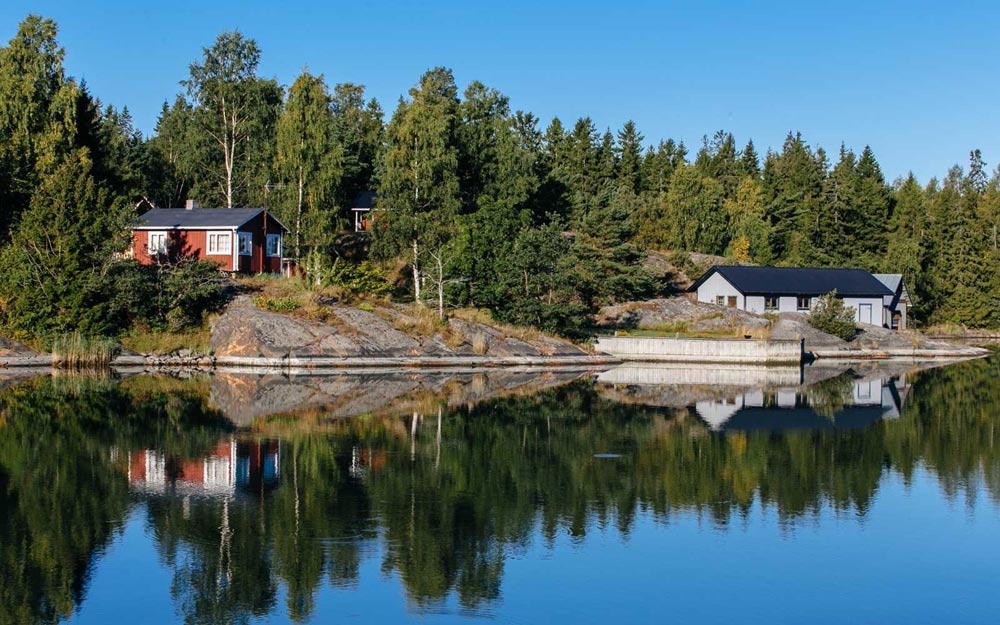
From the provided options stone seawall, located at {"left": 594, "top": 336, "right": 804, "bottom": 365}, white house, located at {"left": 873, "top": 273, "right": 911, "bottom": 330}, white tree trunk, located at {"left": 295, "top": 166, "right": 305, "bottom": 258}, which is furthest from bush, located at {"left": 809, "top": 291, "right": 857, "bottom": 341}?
white tree trunk, located at {"left": 295, "top": 166, "right": 305, "bottom": 258}

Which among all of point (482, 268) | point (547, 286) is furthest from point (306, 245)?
point (547, 286)

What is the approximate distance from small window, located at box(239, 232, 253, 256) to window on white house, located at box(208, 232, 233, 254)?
0.82 m

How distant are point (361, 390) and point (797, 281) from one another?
4861 centimetres

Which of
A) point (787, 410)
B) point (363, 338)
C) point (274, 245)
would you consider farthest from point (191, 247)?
point (787, 410)

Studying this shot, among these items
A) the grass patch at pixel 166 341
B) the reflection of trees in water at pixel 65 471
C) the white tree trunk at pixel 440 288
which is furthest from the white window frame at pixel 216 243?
the reflection of trees in water at pixel 65 471

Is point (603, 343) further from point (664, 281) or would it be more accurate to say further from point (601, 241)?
point (664, 281)

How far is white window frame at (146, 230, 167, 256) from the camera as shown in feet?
213

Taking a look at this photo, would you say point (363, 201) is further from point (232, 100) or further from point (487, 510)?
point (487, 510)

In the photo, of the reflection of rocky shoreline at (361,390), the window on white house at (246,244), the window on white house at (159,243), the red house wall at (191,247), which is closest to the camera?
the reflection of rocky shoreline at (361,390)

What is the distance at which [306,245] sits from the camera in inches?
2719

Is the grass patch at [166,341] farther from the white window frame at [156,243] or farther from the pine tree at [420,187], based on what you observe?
the pine tree at [420,187]

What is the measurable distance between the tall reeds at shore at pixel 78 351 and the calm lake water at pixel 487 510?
10294 millimetres

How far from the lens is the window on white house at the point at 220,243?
2549 inches

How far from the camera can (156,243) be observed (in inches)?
2566
